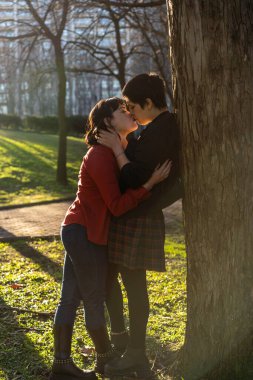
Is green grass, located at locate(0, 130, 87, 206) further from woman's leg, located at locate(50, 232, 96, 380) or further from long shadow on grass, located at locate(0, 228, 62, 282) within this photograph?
woman's leg, located at locate(50, 232, 96, 380)

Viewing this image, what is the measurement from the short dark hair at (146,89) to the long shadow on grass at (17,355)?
6.13 feet

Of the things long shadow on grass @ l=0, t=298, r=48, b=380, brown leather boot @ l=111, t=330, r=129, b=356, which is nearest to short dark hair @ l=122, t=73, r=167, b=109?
brown leather boot @ l=111, t=330, r=129, b=356

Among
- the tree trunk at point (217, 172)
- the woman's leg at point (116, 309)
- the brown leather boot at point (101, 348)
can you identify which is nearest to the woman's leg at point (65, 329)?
the brown leather boot at point (101, 348)

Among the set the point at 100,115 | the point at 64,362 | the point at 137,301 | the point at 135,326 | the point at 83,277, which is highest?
the point at 100,115

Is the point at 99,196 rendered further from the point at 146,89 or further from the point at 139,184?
the point at 146,89

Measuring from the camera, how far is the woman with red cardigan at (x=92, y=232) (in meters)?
3.34

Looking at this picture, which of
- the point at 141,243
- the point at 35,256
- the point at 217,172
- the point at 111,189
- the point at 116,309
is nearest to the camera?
the point at 217,172

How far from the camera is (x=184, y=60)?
3.24 meters

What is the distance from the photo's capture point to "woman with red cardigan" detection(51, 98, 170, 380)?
334 centimetres

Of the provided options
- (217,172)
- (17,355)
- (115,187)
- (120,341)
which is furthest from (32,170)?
(217,172)

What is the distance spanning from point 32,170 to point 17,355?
1400 centimetres

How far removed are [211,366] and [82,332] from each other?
140cm

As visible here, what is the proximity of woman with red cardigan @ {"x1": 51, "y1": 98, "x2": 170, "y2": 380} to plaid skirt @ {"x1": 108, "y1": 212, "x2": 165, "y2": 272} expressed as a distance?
0.12 metres

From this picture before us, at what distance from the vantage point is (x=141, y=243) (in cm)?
342
